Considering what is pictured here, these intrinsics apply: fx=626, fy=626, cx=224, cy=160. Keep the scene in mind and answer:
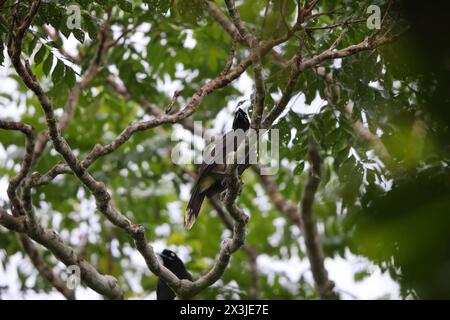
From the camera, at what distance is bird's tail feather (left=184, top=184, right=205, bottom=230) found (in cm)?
556

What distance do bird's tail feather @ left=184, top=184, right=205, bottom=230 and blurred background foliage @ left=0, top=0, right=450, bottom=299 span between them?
2.97 feet

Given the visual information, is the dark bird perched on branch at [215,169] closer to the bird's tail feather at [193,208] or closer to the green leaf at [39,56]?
the bird's tail feather at [193,208]

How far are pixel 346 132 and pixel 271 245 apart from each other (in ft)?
18.0

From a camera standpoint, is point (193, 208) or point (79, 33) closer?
point (79, 33)

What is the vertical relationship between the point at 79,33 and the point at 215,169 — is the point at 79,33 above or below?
above

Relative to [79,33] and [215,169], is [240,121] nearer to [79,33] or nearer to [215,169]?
[215,169]

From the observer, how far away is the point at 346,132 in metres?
5.05

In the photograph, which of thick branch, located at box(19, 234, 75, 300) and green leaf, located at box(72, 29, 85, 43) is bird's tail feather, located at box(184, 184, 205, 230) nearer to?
thick branch, located at box(19, 234, 75, 300)

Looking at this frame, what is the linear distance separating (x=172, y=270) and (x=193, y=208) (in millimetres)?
1525

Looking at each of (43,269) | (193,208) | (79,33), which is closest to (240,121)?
(193,208)

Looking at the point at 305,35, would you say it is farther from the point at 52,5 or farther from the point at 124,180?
the point at 124,180

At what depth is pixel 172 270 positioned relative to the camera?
699 centimetres

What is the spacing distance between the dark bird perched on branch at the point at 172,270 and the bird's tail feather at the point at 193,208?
4.06ft
